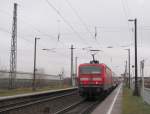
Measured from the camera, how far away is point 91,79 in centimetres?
2958

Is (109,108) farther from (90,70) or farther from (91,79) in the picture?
(90,70)

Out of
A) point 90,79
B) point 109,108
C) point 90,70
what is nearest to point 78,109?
point 109,108

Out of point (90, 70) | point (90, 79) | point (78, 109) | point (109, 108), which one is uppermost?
point (90, 70)

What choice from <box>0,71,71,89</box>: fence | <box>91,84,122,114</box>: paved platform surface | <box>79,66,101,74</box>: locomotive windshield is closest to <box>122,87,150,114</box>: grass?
<box>91,84,122,114</box>: paved platform surface

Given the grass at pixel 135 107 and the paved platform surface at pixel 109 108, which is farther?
the paved platform surface at pixel 109 108

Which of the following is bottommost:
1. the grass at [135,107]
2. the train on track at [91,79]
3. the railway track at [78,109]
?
the railway track at [78,109]

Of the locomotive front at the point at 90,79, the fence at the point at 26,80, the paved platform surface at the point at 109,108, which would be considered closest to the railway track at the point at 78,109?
the paved platform surface at the point at 109,108

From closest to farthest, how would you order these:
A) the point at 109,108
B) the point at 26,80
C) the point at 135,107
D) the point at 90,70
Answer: the point at 135,107
the point at 109,108
the point at 90,70
the point at 26,80

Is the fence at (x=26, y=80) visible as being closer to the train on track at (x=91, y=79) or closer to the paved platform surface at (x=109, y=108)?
the train on track at (x=91, y=79)

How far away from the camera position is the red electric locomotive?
2906 centimetres

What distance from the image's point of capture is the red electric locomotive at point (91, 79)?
2906 cm

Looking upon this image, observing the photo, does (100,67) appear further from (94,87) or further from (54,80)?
(54,80)

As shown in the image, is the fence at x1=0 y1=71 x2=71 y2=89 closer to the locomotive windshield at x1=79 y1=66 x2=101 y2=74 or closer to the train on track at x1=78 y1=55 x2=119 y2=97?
the locomotive windshield at x1=79 y1=66 x2=101 y2=74

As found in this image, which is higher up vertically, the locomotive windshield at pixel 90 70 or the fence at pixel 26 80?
the locomotive windshield at pixel 90 70
